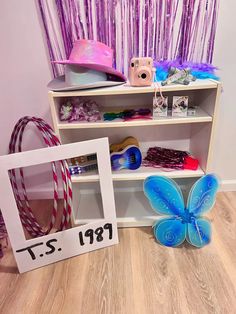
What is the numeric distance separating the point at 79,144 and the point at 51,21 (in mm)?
697

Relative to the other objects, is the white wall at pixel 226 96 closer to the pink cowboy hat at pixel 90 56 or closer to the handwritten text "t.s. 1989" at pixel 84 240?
the pink cowboy hat at pixel 90 56

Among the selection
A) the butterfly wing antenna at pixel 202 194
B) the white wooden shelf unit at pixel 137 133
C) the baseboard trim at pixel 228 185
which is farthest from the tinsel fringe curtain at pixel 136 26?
the baseboard trim at pixel 228 185

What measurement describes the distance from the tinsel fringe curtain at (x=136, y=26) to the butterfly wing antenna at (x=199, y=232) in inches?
35.6

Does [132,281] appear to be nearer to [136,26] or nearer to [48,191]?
[48,191]

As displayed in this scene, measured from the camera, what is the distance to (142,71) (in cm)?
105

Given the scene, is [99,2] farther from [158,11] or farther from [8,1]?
[8,1]

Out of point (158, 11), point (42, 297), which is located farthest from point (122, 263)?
point (158, 11)

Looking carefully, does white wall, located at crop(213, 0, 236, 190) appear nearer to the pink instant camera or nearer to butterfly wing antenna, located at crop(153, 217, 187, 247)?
the pink instant camera

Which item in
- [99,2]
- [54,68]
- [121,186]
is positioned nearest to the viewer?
[99,2]

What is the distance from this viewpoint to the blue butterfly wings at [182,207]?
1205 millimetres

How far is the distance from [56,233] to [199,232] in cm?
75

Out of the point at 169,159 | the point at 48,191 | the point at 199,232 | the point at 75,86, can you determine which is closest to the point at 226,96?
the point at 169,159

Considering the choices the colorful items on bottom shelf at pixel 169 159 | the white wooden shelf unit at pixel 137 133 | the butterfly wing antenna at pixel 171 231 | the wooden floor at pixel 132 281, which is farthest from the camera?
the colorful items on bottom shelf at pixel 169 159

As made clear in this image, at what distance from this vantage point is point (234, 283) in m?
1.08
